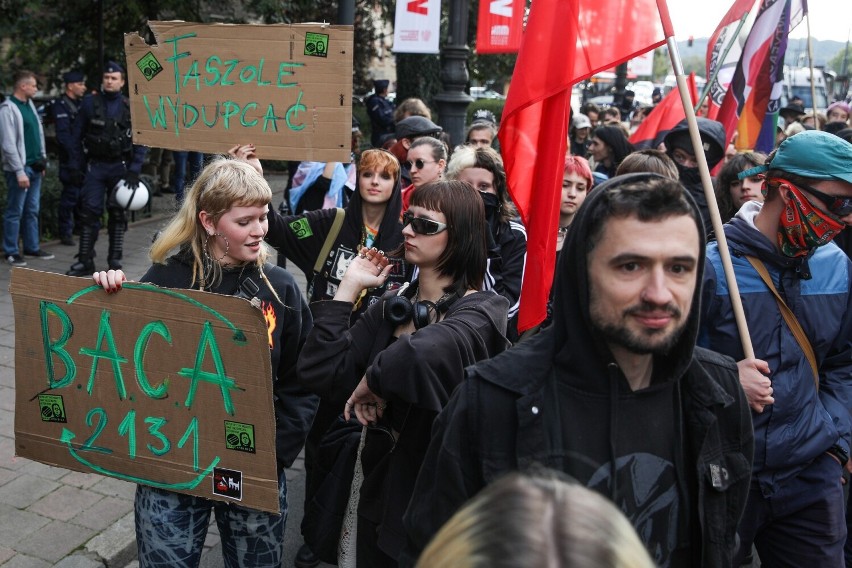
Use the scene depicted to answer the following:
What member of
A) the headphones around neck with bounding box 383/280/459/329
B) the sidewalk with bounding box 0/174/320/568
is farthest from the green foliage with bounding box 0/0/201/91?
the headphones around neck with bounding box 383/280/459/329

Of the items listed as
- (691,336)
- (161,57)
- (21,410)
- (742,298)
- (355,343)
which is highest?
(161,57)

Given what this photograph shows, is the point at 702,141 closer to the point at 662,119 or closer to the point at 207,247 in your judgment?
the point at 662,119

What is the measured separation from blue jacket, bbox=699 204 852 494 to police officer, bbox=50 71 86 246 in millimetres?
7901

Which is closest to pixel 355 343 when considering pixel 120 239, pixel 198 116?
pixel 198 116

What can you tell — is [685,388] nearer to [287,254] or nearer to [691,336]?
[691,336]

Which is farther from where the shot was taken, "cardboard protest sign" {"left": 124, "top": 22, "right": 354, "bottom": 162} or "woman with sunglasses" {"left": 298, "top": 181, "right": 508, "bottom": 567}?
"cardboard protest sign" {"left": 124, "top": 22, "right": 354, "bottom": 162}

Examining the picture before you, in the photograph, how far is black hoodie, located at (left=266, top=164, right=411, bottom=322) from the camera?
4488 mm

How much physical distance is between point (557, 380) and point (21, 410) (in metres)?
2.07

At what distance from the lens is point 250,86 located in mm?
4059

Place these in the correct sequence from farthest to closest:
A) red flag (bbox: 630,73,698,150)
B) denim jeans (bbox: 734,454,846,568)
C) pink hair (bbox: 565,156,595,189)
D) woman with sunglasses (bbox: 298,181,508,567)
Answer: red flag (bbox: 630,73,698,150) → pink hair (bbox: 565,156,595,189) → denim jeans (bbox: 734,454,846,568) → woman with sunglasses (bbox: 298,181,508,567)

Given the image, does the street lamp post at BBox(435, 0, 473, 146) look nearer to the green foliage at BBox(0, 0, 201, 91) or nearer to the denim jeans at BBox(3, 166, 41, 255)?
the green foliage at BBox(0, 0, 201, 91)

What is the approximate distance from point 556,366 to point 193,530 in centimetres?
168

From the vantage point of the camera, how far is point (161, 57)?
4.10m

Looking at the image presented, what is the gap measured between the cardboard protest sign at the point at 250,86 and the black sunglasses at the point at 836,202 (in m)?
1.98
